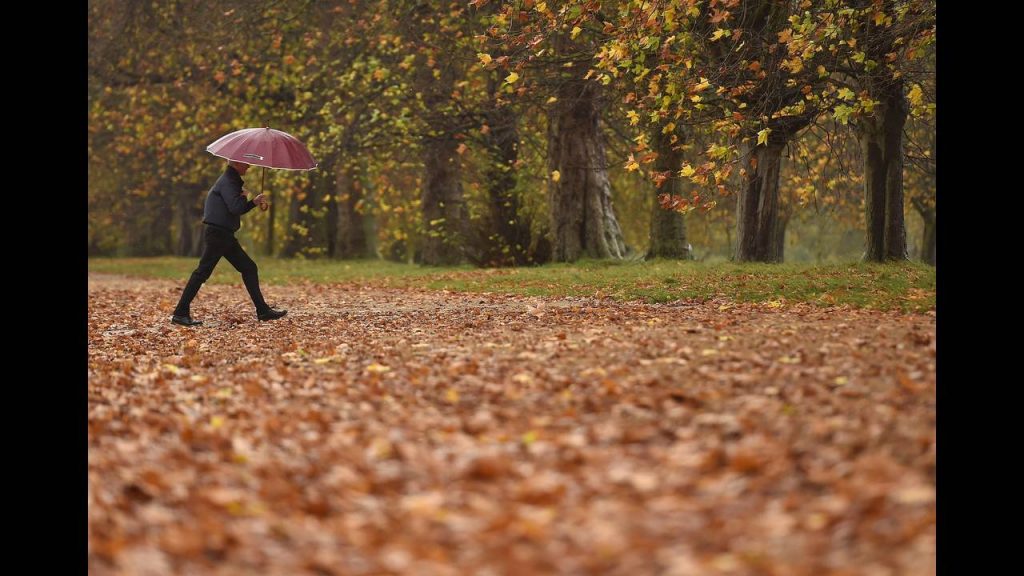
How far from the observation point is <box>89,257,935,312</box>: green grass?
12.3 m

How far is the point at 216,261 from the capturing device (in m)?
12.7

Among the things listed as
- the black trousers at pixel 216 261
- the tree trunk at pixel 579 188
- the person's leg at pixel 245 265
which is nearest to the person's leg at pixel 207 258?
the black trousers at pixel 216 261

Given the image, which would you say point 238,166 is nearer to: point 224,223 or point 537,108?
point 224,223

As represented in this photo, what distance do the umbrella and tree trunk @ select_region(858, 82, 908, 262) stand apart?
9.12 m

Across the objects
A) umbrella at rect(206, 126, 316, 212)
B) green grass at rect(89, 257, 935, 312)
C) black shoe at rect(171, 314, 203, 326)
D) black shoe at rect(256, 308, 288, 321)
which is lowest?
black shoe at rect(171, 314, 203, 326)

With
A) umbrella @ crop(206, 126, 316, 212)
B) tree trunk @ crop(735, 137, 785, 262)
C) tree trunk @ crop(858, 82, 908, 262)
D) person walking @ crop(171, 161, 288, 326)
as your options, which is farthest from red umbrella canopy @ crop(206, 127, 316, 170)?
tree trunk @ crop(735, 137, 785, 262)

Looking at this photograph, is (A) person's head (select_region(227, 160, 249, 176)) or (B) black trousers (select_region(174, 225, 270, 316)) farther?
(B) black trousers (select_region(174, 225, 270, 316))

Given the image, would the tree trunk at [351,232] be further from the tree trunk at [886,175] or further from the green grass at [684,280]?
the tree trunk at [886,175]

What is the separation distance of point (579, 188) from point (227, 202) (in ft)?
34.0

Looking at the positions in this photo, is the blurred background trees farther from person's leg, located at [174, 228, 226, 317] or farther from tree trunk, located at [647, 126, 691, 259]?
person's leg, located at [174, 228, 226, 317]

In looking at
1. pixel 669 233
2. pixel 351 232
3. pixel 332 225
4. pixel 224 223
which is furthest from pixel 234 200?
pixel 332 225

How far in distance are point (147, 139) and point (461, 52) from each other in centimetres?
1123

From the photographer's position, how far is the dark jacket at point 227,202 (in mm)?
12547
